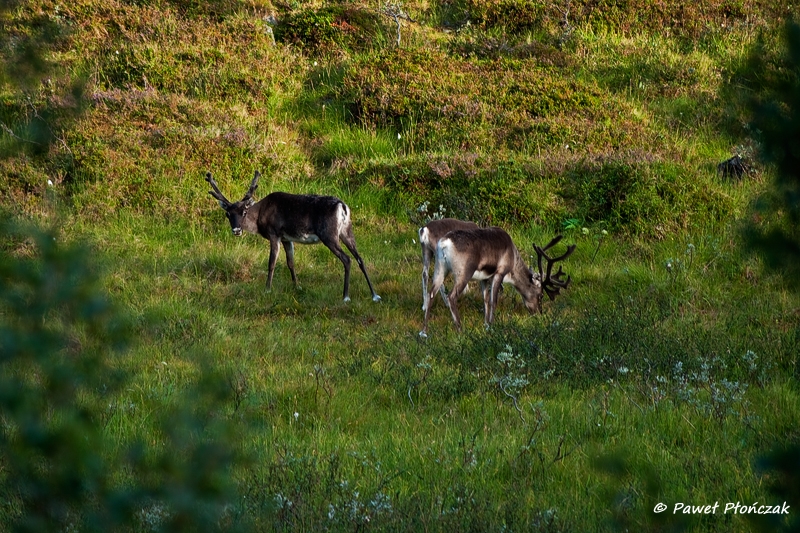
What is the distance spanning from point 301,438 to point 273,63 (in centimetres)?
1208

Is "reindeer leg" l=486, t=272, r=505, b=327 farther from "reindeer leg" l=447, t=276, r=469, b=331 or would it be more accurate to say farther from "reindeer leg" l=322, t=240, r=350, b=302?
"reindeer leg" l=322, t=240, r=350, b=302

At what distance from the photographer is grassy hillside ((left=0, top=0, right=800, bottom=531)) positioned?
3828mm

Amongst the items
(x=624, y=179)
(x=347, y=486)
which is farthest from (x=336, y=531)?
(x=624, y=179)

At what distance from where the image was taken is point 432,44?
60.3 ft

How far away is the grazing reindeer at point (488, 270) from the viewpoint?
10.0 metres

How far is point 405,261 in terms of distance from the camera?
12195 millimetres

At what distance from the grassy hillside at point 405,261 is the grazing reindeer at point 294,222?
378mm

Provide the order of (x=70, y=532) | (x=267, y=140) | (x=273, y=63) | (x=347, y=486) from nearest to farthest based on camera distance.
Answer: (x=70, y=532) → (x=347, y=486) → (x=267, y=140) → (x=273, y=63)

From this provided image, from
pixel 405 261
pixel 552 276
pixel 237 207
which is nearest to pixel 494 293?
A: pixel 552 276

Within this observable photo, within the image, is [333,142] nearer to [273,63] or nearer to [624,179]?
[273,63]

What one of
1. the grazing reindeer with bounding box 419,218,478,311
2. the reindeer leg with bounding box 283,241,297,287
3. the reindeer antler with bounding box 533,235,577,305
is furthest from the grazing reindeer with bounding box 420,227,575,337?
the reindeer leg with bounding box 283,241,297,287

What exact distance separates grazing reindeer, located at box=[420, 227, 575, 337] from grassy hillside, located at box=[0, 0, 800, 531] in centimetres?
35

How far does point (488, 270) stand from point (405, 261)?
1.99 metres

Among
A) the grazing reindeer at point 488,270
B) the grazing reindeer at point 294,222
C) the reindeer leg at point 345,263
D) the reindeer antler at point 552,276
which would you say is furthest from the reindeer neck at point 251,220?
the reindeer antler at point 552,276
